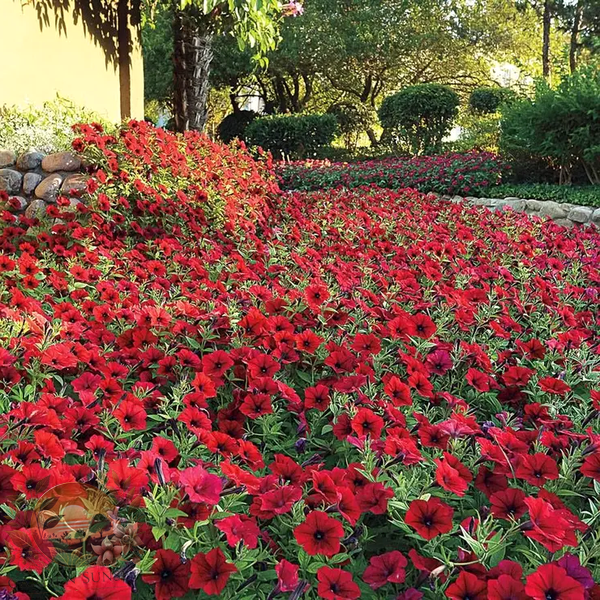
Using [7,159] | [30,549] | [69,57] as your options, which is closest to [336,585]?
[30,549]

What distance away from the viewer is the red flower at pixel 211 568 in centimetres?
113

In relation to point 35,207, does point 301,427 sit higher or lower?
lower

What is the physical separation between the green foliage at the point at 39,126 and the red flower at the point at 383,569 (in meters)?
4.92

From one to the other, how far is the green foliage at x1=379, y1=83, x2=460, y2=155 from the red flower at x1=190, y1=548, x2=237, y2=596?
51.3ft

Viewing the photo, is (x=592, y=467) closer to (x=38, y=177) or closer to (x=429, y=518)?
(x=429, y=518)

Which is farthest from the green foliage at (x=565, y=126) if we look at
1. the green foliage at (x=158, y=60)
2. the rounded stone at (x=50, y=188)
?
the green foliage at (x=158, y=60)

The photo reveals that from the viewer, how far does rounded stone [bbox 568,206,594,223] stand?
757cm

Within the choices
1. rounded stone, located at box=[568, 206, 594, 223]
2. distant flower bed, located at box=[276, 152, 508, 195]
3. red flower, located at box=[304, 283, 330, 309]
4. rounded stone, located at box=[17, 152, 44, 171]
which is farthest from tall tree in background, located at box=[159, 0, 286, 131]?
red flower, located at box=[304, 283, 330, 309]

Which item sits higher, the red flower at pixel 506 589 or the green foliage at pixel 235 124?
the green foliage at pixel 235 124

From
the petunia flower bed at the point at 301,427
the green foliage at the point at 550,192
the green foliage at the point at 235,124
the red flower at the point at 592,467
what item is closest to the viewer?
the petunia flower bed at the point at 301,427

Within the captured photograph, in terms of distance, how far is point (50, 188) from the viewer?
486 cm

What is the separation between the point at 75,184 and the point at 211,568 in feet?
13.3

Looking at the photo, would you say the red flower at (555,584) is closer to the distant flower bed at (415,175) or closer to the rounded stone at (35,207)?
the rounded stone at (35,207)

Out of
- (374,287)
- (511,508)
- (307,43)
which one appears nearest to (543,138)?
(374,287)
